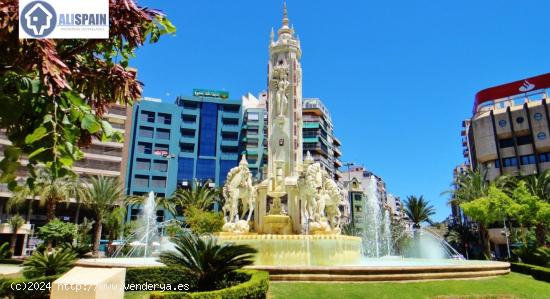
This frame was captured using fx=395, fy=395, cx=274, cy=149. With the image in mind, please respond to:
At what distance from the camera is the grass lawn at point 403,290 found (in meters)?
11.0

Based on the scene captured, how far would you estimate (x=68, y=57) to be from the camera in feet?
15.4

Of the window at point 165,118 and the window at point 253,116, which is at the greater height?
the window at point 253,116

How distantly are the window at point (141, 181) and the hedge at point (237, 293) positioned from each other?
215 feet

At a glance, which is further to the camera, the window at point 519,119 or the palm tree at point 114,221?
the window at point 519,119

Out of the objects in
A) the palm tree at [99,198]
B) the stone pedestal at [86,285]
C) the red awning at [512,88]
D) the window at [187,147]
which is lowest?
the stone pedestal at [86,285]

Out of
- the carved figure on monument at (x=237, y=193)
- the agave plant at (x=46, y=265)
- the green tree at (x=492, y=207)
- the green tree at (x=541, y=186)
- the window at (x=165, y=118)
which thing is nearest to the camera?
the agave plant at (x=46, y=265)

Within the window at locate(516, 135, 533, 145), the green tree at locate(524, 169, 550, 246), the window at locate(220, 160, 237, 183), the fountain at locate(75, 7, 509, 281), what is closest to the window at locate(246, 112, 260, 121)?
the window at locate(220, 160, 237, 183)

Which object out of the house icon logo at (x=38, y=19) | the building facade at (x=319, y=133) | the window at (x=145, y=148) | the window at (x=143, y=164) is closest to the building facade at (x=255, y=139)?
the building facade at (x=319, y=133)

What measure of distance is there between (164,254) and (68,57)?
7.42 m

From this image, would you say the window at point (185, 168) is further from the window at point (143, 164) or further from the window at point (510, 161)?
the window at point (510, 161)

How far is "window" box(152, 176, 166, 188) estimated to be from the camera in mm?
72875

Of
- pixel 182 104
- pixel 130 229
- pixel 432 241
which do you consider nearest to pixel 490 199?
pixel 432 241

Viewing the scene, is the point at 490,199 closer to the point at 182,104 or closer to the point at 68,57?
the point at 68,57

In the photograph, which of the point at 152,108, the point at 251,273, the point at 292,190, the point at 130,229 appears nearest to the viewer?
the point at 251,273
